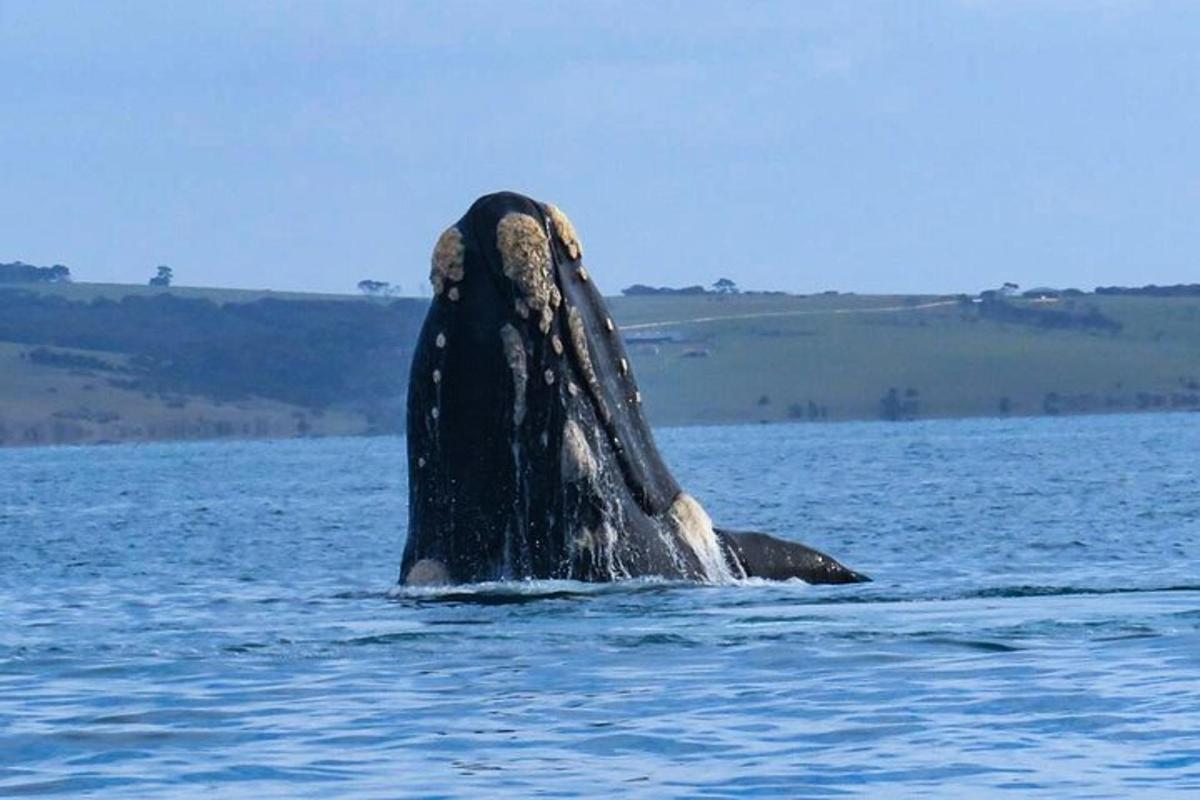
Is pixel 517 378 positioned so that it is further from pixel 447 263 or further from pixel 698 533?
pixel 698 533

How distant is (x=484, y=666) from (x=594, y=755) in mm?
2956

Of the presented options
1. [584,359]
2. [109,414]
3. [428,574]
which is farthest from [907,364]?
[584,359]

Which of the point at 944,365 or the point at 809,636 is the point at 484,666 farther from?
the point at 944,365

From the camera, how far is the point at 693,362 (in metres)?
168

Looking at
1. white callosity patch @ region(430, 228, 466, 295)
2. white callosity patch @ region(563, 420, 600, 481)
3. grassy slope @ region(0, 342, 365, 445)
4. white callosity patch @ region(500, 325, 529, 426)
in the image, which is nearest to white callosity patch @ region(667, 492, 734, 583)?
white callosity patch @ region(563, 420, 600, 481)

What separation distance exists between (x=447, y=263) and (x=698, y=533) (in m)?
2.32

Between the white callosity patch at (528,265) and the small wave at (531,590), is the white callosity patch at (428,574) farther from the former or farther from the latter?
the white callosity patch at (528,265)

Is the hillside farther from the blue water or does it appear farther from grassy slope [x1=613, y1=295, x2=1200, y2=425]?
the blue water

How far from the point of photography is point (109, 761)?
41.2ft

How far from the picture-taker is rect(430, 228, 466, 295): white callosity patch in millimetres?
16703

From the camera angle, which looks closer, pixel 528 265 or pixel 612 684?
pixel 612 684

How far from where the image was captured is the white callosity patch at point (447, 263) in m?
16.7

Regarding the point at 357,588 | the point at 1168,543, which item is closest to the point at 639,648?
the point at 357,588

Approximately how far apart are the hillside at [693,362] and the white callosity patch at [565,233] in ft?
484
